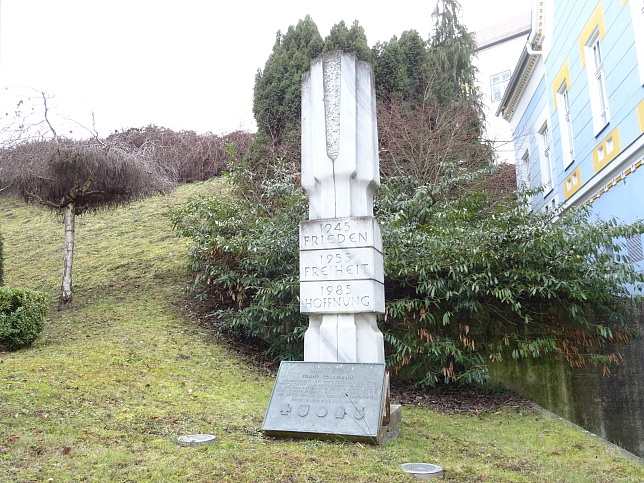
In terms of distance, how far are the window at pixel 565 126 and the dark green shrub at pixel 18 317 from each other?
11.0m

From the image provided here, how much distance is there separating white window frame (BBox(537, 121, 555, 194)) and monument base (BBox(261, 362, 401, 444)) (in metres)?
10.9

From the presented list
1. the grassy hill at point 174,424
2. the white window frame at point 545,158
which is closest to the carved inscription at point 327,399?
the grassy hill at point 174,424

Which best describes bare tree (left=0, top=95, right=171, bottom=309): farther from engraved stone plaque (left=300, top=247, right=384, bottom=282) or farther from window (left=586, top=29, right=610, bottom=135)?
window (left=586, top=29, right=610, bottom=135)

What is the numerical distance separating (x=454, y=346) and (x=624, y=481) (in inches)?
144

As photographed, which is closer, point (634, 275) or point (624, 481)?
point (624, 481)

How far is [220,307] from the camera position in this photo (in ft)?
34.0

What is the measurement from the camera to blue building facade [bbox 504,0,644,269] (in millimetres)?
8688

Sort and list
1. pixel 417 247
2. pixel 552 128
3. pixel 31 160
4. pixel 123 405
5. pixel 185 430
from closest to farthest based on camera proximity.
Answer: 1. pixel 185 430
2. pixel 123 405
3. pixel 417 247
4. pixel 31 160
5. pixel 552 128

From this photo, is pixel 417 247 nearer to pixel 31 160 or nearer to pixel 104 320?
pixel 104 320

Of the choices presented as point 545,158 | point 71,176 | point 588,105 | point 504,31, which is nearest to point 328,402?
point 71,176

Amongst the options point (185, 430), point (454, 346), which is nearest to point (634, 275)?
point (454, 346)

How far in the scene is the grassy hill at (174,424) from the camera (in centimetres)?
391

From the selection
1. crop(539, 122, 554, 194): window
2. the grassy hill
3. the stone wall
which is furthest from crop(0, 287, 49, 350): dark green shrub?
crop(539, 122, 554, 194): window

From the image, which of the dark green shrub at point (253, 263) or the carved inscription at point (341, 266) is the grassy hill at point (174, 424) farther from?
the carved inscription at point (341, 266)
